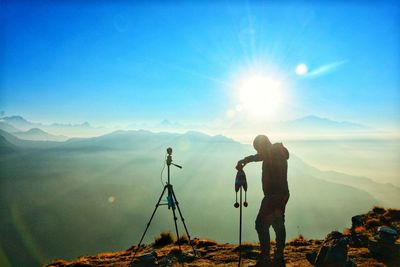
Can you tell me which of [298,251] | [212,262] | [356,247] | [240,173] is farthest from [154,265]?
[356,247]

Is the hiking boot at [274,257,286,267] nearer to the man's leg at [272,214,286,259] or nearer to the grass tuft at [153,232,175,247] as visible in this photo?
the man's leg at [272,214,286,259]

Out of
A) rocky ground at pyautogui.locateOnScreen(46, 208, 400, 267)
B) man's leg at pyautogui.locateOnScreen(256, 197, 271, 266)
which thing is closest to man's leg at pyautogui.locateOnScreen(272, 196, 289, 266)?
man's leg at pyautogui.locateOnScreen(256, 197, 271, 266)

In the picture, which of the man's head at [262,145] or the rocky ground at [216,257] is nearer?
the man's head at [262,145]

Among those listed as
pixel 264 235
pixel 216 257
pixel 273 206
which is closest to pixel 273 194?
pixel 273 206

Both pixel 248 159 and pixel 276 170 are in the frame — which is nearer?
pixel 276 170

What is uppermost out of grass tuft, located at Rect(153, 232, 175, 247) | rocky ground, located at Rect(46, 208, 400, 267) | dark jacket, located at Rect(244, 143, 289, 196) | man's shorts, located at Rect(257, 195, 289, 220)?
dark jacket, located at Rect(244, 143, 289, 196)

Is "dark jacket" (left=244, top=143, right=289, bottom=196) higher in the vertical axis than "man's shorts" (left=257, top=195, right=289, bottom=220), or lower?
higher

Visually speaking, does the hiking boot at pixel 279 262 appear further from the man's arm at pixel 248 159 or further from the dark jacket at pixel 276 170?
the man's arm at pixel 248 159

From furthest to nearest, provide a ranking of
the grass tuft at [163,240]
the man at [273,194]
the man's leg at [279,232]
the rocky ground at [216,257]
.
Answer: the grass tuft at [163,240] → the rocky ground at [216,257] → the man at [273,194] → the man's leg at [279,232]

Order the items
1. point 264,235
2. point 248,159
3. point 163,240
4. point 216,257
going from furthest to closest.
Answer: point 163,240
point 216,257
point 248,159
point 264,235

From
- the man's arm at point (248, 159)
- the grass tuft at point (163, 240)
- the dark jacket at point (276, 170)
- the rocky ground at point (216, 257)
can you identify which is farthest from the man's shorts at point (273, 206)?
the grass tuft at point (163, 240)

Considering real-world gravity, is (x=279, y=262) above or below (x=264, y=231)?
below

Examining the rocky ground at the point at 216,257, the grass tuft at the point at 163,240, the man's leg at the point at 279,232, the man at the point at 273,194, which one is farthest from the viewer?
the grass tuft at the point at 163,240

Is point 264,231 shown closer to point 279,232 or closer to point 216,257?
point 279,232
